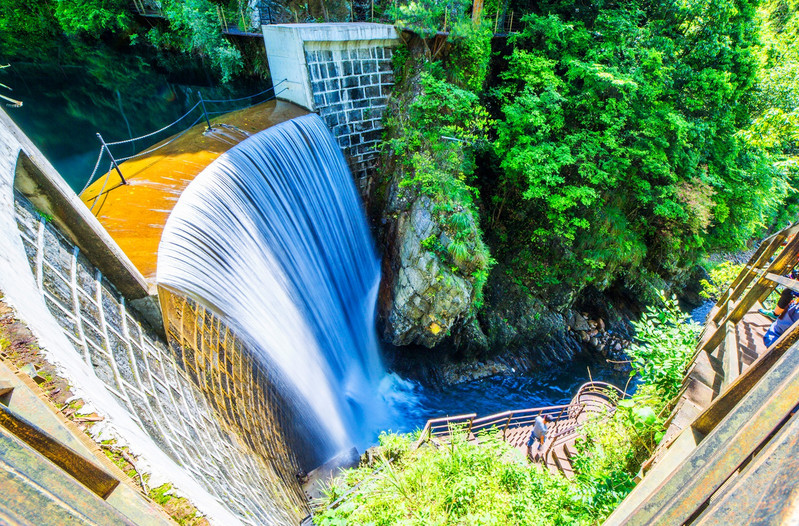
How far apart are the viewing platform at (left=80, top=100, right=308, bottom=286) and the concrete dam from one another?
3cm

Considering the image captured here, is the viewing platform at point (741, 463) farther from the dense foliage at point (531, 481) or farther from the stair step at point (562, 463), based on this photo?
the stair step at point (562, 463)

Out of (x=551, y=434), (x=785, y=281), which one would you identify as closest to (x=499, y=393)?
(x=551, y=434)

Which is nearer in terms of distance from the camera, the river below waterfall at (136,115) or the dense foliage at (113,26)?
the river below waterfall at (136,115)

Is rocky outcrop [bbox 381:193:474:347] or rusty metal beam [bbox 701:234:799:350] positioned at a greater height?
rusty metal beam [bbox 701:234:799:350]

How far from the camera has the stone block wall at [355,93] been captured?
29.0 ft

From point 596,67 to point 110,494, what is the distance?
10151 mm

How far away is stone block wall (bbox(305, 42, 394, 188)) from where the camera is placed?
884 centimetres

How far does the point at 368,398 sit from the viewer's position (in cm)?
938

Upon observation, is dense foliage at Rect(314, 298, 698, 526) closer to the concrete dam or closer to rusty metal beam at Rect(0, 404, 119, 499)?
the concrete dam

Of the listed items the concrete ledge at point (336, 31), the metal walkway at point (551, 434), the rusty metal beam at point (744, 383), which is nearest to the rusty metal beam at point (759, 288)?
the rusty metal beam at point (744, 383)

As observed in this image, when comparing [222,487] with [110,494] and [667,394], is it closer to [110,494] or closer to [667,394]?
[110,494]

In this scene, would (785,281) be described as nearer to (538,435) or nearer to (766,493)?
(766,493)

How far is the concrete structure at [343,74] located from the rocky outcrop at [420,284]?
2.20m

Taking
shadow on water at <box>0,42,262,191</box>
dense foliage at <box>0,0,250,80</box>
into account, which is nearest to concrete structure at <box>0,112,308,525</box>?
shadow on water at <box>0,42,262,191</box>
